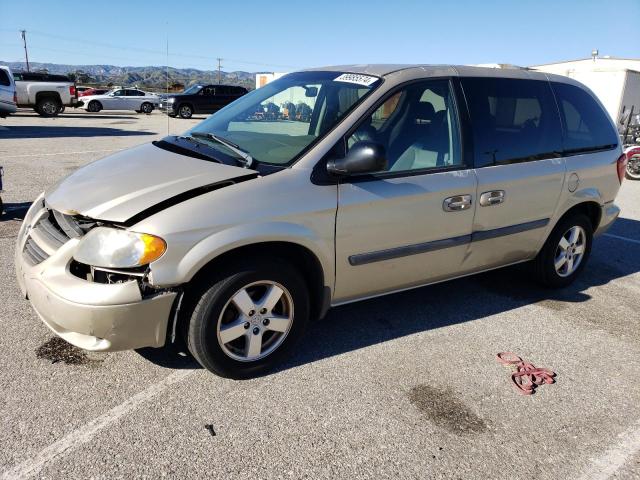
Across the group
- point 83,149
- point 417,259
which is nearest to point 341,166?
point 417,259

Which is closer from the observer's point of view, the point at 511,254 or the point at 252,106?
the point at 252,106

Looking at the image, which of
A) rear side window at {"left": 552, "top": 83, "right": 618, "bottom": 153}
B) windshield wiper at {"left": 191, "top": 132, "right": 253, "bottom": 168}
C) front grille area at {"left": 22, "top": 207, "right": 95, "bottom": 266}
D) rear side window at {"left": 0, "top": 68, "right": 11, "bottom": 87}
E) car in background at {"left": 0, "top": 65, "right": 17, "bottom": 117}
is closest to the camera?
front grille area at {"left": 22, "top": 207, "right": 95, "bottom": 266}

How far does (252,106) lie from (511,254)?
7.49 ft

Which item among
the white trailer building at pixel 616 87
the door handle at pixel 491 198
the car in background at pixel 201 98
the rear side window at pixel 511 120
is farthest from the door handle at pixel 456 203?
the car in background at pixel 201 98

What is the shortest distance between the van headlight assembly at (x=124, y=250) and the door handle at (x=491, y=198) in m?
2.17

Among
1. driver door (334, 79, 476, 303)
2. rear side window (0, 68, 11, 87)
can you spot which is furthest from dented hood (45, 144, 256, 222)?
rear side window (0, 68, 11, 87)

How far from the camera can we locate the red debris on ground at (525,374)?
301 centimetres

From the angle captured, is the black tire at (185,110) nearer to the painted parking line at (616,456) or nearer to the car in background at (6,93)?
the car in background at (6,93)

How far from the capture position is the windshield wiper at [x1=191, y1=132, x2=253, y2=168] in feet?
9.64

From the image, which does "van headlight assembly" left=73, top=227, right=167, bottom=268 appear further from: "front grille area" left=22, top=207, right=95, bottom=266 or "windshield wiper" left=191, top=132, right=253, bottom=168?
"windshield wiper" left=191, top=132, right=253, bottom=168

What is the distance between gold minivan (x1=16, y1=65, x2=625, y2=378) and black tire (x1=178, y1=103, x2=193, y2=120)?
23056 millimetres

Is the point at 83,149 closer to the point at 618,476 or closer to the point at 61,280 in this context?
the point at 61,280

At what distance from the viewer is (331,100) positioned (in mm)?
3330

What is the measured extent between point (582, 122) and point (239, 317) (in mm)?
3321
